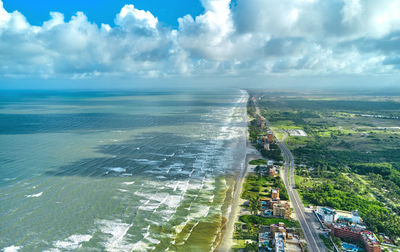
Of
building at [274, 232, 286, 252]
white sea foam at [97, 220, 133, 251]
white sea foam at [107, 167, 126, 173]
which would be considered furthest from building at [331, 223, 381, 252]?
white sea foam at [107, 167, 126, 173]

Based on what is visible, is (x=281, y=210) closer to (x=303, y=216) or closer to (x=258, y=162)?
(x=303, y=216)

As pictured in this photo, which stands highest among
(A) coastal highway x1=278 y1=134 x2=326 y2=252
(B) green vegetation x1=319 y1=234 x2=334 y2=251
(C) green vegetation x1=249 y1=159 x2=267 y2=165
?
(C) green vegetation x1=249 y1=159 x2=267 y2=165

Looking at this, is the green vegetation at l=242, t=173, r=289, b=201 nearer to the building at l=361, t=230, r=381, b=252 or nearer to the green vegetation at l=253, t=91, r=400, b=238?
the green vegetation at l=253, t=91, r=400, b=238

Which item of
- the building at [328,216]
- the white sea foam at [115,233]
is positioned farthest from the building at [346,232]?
the white sea foam at [115,233]

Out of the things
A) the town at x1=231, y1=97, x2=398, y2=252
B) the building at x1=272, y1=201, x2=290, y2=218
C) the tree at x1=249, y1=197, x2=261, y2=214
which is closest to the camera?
the town at x1=231, y1=97, x2=398, y2=252

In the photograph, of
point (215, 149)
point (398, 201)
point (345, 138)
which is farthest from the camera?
point (345, 138)

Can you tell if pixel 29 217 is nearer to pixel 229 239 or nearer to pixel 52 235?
pixel 52 235

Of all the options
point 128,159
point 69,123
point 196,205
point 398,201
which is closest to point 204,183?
point 196,205

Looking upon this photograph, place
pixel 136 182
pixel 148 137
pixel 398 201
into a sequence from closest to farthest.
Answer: pixel 398 201 → pixel 136 182 → pixel 148 137
